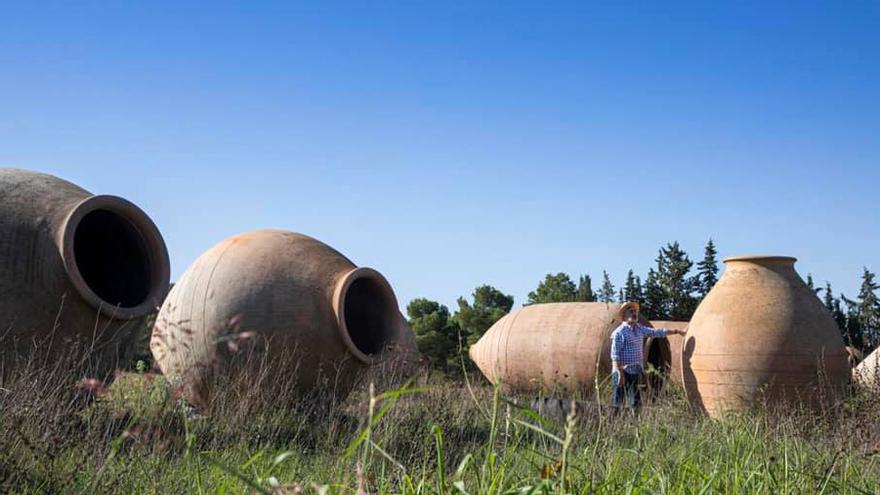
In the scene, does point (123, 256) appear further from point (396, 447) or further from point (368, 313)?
point (396, 447)

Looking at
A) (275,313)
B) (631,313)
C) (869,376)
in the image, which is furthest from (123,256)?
(869,376)

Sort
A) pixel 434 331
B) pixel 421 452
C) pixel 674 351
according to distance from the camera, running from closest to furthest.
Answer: pixel 421 452 < pixel 674 351 < pixel 434 331

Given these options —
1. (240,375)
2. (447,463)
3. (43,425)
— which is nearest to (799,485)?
(447,463)

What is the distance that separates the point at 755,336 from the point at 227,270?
5203 millimetres

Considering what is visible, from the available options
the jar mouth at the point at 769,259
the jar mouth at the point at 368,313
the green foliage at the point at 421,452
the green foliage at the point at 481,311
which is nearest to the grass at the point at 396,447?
the green foliage at the point at 421,452

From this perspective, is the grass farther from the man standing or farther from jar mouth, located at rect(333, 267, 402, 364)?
the man standing

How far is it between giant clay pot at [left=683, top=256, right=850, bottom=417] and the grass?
0.46 meters

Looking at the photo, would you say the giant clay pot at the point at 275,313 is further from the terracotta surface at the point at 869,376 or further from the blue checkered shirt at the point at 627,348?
the terracotta surface at the point at 869,376

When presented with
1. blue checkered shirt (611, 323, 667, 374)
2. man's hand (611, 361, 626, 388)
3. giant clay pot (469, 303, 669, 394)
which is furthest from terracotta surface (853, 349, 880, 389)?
giant clay pot (469, 303, 669, 394)

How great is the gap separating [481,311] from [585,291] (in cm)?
320

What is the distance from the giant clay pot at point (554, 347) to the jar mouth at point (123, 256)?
19.4 ft

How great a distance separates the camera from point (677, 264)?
20422 millimetres

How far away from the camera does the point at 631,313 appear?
10.3m

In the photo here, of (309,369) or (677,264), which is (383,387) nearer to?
(309,369)
